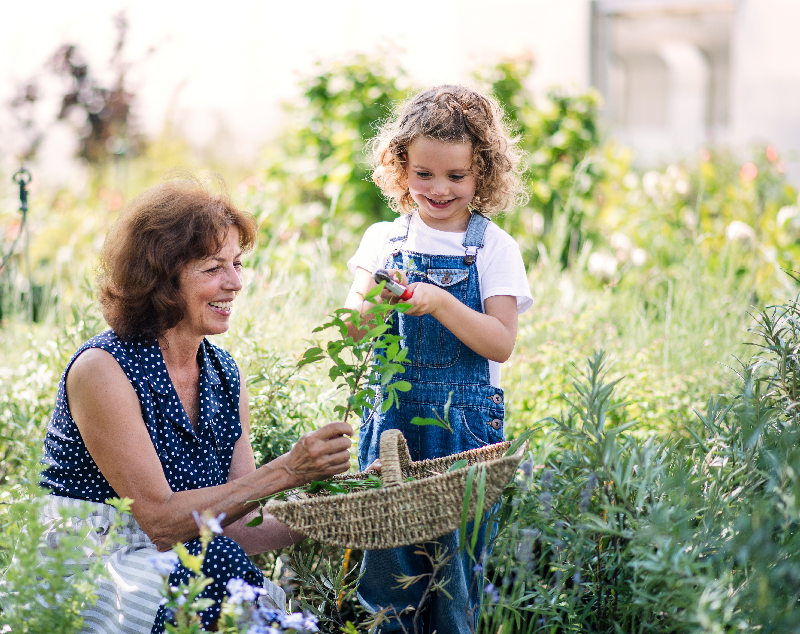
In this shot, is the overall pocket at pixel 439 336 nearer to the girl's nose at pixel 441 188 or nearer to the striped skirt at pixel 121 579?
the girl's nose at pixel 441 188

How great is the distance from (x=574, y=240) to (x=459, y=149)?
9.89ft

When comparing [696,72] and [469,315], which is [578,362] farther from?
[696,72]

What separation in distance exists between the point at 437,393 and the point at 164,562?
2.97ft

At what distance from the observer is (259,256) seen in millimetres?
4008

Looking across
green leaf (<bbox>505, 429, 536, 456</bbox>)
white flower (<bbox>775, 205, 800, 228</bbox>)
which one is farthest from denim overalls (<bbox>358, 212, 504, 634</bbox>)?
white flower (<bbox>775, 205, 800, 228</bbox>)

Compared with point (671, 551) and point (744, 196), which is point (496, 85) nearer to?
point (744, 196)

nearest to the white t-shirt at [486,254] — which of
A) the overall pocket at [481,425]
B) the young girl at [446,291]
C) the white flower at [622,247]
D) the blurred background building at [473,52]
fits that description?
the young girl at [446,291]

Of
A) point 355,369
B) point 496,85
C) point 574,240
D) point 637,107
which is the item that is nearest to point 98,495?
point 355,369

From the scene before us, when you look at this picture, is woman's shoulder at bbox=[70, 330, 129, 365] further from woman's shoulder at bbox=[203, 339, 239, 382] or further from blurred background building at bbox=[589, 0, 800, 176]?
blurred background building at bbox=[589, 0, 800, 176]

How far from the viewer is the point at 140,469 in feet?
6.28

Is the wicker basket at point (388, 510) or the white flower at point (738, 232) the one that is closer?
the wicker basket at point (388, 510)

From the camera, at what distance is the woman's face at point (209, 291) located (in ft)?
6.90

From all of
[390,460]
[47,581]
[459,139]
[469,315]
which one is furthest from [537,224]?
[47,581]

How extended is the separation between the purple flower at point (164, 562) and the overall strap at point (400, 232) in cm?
105
